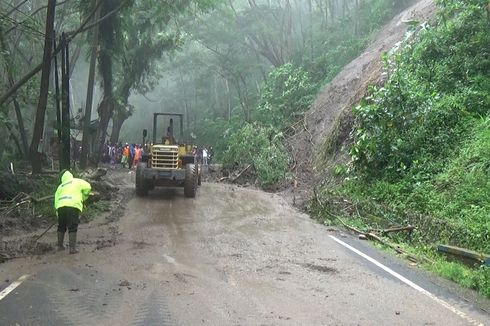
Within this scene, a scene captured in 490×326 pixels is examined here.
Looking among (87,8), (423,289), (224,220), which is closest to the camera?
(423,289)

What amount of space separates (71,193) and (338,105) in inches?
803

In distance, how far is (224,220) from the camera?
48.1ft

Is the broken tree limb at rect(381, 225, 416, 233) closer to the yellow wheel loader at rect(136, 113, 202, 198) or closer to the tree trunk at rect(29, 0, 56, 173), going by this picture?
the yellow wheel loader at rect(136, 113, 202, 198)

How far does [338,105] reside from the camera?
1121 inches

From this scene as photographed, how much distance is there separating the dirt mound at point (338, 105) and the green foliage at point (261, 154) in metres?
0.81

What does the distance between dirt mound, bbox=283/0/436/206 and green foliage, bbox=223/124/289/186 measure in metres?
0.81

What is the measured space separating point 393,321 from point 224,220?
847 centimetres

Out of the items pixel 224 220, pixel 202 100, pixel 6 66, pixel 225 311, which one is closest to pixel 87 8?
pixel 6 66

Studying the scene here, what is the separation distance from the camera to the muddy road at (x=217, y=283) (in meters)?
6.51

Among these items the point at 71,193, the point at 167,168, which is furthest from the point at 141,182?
the point at 71,193

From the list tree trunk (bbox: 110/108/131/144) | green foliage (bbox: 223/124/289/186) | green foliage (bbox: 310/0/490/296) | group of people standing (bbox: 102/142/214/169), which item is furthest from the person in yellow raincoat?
group of people standing (bbox: 102/142/214/169)

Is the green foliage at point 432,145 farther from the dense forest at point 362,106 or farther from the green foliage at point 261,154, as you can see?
the green foliage at point 261,154

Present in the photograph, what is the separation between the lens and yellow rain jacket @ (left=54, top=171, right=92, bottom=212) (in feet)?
33.3

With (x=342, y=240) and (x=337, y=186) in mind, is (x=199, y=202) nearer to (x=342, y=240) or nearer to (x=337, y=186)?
(x=337, y=186)
